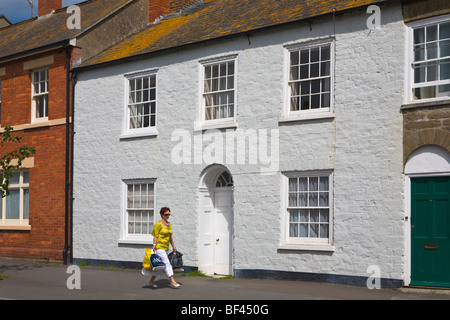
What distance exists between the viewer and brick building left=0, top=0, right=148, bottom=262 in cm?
1892

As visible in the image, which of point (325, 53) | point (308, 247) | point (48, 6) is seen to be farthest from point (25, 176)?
point (325, 53)

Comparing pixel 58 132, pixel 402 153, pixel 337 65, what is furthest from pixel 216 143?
pixel 58 132

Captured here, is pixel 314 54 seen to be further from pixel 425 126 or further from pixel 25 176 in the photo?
pixel 25 176

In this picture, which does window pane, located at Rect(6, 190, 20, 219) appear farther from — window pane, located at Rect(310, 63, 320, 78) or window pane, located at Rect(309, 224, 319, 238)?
window pane, located at Rect(310, 63, 320, 78)

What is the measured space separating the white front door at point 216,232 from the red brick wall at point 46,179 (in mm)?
5287

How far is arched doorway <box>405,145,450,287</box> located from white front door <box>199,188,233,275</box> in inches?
194

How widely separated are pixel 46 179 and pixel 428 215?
12.0 m

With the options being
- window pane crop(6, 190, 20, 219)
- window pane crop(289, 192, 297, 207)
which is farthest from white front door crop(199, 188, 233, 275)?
window pane crop(6, 190, 20, 219)

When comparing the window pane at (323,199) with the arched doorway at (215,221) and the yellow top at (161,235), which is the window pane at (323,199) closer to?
the arched doorway at (215,221)

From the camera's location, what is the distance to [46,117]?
19734mm

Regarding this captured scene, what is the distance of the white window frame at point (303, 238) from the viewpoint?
1344 cm

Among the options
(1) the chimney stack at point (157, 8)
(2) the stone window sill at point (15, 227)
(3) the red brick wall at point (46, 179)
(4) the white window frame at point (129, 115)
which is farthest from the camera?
(1) the chimney stack at point (157, 8)

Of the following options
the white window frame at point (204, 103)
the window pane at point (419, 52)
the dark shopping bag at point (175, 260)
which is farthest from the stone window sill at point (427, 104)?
the dark shopping bag at point (175, 260)

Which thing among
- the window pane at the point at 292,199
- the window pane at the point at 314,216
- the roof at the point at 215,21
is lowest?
the window pane at the point at 314,216
